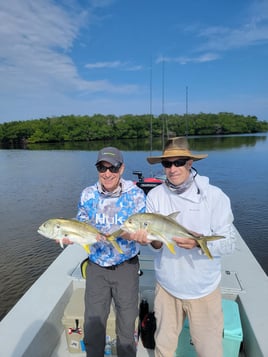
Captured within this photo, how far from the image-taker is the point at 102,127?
246 feet

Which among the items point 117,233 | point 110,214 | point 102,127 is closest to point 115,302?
point 117,233

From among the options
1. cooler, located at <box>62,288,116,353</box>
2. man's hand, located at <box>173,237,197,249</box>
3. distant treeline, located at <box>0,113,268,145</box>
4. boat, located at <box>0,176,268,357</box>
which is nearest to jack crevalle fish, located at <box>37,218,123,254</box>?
man's hand, located at <box>173,237,197,249</box>

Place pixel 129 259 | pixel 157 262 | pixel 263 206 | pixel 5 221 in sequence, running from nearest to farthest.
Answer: pixel 157 262
pixel 129 259
pixel 5 221
pixel 263 206

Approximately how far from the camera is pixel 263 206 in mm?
12445

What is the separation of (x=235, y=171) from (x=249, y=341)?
63.5ft

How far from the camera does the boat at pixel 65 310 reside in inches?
104

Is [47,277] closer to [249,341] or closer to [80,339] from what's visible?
[80,339]

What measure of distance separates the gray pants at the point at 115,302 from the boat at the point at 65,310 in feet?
1.77

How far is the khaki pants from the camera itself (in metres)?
2.31

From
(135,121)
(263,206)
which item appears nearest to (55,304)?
(263,206)

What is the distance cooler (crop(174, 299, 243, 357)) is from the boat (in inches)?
0.4

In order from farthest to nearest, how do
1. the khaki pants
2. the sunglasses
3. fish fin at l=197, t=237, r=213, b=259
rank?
the sunglasses → the khaki pants → fish fin at l=197, t=237, r=213, b=259

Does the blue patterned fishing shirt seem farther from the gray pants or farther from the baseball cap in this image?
the baseball cap

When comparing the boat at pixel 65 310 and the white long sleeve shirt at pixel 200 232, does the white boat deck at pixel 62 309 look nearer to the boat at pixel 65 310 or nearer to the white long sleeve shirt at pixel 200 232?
the boat at pixel 65 310
